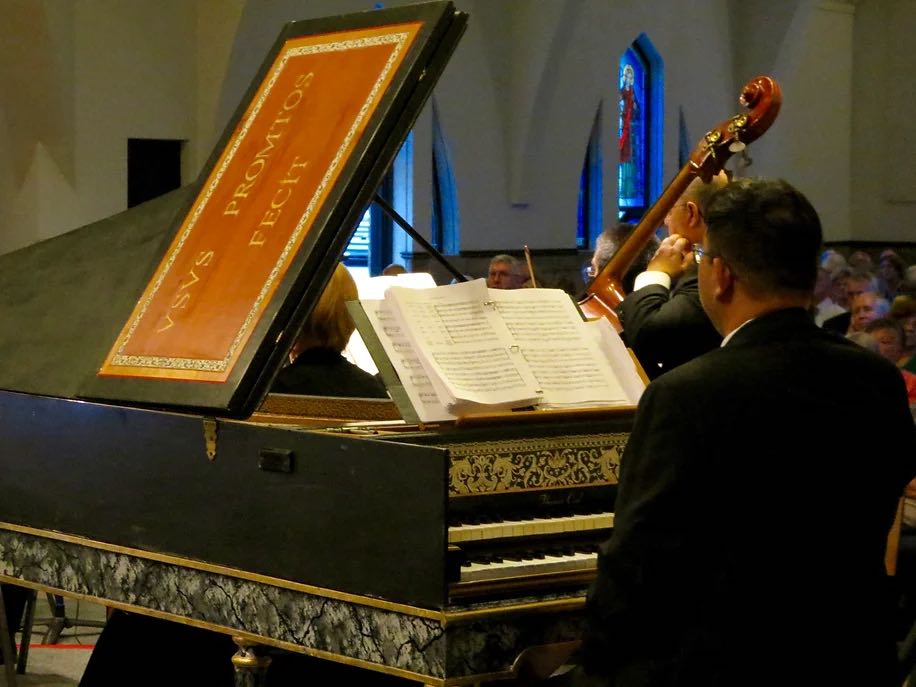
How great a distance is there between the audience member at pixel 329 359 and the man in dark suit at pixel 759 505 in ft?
6.44

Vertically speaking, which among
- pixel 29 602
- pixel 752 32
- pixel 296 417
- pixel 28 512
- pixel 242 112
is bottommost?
pixel 29 602

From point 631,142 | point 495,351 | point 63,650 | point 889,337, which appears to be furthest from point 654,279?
point 631,142

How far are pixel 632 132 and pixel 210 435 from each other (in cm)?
1400

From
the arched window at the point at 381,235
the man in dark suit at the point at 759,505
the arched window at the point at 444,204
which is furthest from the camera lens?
the arched window at the point at 444,204

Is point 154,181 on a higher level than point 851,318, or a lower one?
higher

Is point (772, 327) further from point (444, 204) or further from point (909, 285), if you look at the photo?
point (444, 204)

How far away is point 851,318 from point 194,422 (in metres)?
5.34

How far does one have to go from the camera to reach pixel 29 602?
194 inches

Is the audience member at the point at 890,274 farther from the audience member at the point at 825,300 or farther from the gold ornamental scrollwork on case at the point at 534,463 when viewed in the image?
the gold ornamental scrollwork on case at the point at 534,463

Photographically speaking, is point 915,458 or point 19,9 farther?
point 19,9

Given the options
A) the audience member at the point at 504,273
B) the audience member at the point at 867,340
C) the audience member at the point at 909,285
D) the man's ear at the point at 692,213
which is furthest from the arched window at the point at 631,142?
the man's ear at the point at 692,213

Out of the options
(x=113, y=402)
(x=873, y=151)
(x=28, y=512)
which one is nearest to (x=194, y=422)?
(x=113, y=402)

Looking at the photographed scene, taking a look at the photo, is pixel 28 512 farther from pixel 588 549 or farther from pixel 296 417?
pixel 588 549

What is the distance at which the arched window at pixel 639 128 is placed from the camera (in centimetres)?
1636
